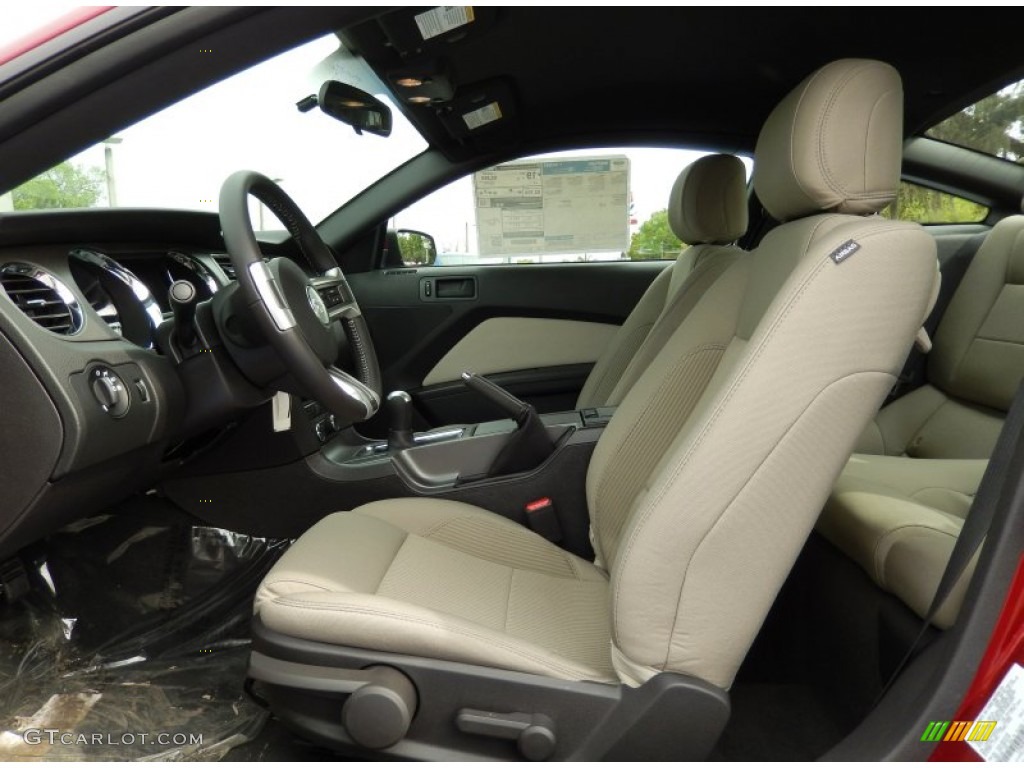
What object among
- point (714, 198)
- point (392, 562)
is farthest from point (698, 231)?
point (392, 562)

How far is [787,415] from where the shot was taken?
878 millimetres

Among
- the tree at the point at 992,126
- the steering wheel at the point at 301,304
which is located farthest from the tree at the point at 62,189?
the tree at the point at 992,126

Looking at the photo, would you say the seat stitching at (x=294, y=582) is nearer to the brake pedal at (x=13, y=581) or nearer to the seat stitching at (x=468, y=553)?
the seat stitching at (x=468, y=553)

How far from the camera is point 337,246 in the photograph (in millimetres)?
2648

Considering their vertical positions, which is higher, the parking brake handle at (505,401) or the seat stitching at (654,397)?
the seat stitching at (654,397)

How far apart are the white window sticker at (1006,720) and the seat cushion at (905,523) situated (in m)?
0.10

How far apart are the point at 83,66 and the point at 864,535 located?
1189 millimetres

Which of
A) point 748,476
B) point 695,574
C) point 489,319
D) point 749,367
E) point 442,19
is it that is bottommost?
point 489,319

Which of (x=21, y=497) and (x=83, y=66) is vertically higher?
(x=83, y=66)

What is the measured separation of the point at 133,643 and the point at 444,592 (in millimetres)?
711

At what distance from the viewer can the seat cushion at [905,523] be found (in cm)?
108

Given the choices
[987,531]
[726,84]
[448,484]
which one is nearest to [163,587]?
[448,484]

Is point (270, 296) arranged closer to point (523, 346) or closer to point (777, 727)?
point (777, 727)

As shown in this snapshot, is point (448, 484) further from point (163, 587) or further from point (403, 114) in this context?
point (403, 114)
